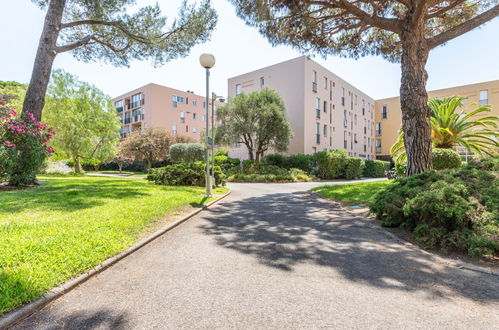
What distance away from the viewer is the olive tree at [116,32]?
32.7 feet

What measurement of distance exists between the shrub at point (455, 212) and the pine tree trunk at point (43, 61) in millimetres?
12774

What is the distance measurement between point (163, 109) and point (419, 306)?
41931 millimetres

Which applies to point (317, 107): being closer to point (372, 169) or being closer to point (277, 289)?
point (372, 169)

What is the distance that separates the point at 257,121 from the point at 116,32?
38.5 ft

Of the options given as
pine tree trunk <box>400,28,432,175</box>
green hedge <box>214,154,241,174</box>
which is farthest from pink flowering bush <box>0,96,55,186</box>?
green hedge <box>214,154,241,174</box>

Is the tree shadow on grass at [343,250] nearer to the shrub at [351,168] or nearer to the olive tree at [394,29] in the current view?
the olive tree at [394,29]

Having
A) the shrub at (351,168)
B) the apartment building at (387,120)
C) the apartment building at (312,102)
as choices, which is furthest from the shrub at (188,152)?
the apartment building at (387,120)

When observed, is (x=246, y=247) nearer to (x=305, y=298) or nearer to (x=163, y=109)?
(x=305, y=298)

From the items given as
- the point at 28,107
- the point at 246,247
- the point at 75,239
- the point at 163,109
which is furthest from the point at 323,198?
the point at 163,109

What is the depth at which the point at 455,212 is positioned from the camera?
12.1 ft

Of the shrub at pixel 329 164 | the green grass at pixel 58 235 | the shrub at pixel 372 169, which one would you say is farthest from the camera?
the shrub at pixel 372 169

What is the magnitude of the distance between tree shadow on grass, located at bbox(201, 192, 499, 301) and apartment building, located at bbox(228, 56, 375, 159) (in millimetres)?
17699

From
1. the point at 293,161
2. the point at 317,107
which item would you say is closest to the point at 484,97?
the point at 317,107

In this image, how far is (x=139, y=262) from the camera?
134 inches
